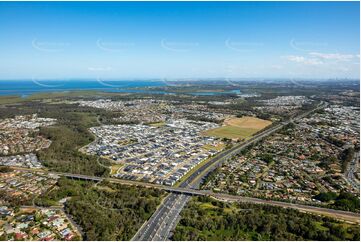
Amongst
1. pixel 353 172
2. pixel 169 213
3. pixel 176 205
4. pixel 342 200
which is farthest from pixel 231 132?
pixel 169 213

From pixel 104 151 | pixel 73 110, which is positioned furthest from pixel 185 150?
pixel 73 110

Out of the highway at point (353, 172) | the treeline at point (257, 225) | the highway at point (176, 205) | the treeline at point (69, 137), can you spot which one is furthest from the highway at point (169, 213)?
the highway at point (353, 172)

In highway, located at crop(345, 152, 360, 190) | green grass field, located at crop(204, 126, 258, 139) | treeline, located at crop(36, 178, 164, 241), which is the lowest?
highway, located at crop(345, 152, 360, 190)

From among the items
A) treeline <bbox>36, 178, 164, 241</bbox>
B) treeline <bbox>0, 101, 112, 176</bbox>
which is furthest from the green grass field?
treeline <bbox>36, 178, 164, 241</bbox>

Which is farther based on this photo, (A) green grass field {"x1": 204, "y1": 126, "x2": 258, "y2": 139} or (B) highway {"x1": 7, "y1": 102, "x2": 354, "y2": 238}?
(A) green grass field {"x1": 204, "y1": 126, "x2": 258, "y2": 139}

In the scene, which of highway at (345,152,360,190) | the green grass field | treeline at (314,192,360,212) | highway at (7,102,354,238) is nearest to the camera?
highway at (7,102,354,238)

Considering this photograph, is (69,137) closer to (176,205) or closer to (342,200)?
(176,205)

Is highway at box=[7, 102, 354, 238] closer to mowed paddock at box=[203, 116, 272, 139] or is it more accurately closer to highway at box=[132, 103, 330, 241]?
highway at box=[132, 103, 330, 241]

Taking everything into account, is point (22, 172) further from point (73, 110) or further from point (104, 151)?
point (73, 110)
